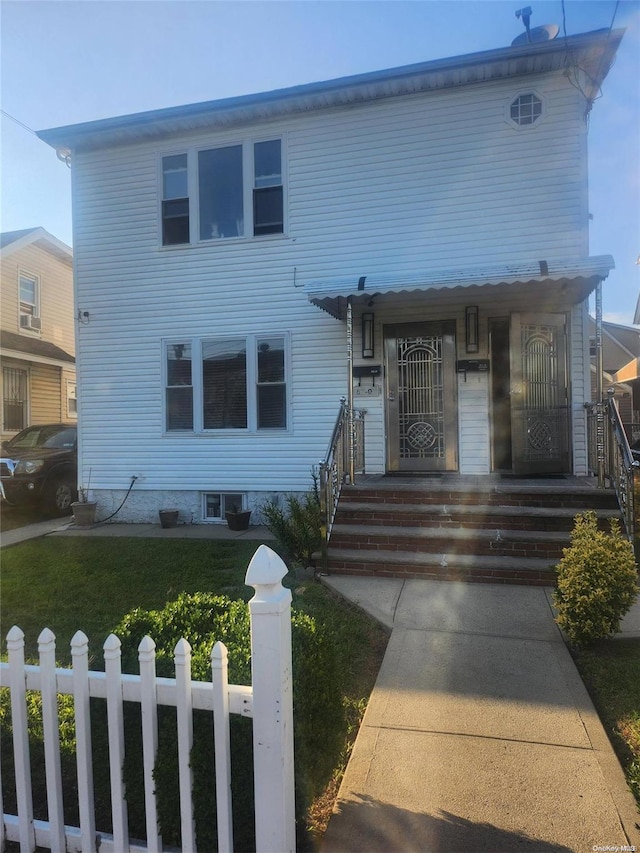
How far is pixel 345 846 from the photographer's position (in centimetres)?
200

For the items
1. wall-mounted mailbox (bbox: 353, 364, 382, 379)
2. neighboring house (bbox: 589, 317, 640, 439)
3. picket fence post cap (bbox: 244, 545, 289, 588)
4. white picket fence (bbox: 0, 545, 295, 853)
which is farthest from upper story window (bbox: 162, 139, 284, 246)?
neighboring house (bbox: 589, 317, 640, 439)

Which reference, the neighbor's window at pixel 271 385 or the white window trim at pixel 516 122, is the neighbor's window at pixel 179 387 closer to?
the neighbor's window at pixel 271 385

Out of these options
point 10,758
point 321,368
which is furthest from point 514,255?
point 10,758

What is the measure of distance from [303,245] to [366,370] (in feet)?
7.43

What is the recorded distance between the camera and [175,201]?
8.90 m

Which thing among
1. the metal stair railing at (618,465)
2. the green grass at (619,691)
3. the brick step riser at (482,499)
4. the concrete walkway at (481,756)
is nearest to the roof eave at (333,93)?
the metal stair railing at (618,465)

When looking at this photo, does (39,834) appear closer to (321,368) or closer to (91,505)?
(321,368)

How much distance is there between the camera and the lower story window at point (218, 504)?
28.7 feet

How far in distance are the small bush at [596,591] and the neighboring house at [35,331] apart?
14484 mm

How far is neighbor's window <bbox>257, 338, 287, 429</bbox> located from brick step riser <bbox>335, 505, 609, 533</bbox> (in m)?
2.74

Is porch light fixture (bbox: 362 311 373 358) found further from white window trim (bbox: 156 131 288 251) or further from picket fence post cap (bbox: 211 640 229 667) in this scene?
picket fence post cap (bbox: 211 640 229 667)

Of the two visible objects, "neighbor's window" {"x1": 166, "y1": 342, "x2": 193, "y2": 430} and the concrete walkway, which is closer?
the concrete walkway

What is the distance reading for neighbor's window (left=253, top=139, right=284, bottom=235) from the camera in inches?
332

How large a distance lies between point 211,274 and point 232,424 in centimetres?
252
